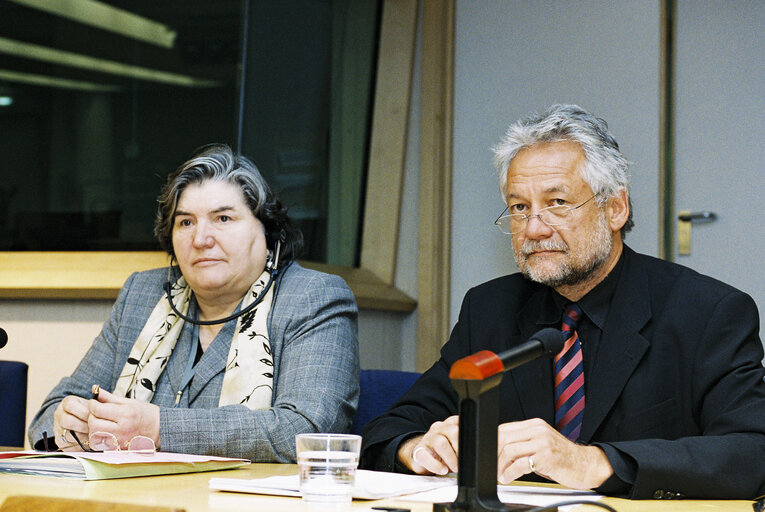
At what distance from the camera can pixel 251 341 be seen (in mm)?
2197

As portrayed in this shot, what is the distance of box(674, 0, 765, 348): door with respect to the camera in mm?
3430

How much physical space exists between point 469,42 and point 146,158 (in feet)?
4.65

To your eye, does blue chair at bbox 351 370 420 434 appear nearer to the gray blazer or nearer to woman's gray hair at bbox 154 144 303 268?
the gray blazer

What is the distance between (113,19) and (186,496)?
3224 mm

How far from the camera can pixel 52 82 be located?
12.0 ft

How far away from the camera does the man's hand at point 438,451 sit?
150 centimetres

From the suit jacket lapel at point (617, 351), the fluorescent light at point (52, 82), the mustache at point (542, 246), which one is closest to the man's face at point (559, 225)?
the mustache at point (542, 246)

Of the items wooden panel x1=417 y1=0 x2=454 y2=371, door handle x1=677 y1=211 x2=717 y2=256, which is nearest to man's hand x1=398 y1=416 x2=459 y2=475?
wooden panel x1=417 y1=0 x2=454 y2=371

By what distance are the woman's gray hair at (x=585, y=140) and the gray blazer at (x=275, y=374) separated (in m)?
0.60

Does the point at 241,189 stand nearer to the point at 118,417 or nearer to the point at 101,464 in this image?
the point at 118,417

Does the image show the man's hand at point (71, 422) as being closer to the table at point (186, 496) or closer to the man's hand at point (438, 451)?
the table at point (186, 496)

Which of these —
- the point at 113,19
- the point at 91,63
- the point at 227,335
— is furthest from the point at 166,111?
the point at 227,335

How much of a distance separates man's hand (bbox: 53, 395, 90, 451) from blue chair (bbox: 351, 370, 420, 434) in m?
0.66

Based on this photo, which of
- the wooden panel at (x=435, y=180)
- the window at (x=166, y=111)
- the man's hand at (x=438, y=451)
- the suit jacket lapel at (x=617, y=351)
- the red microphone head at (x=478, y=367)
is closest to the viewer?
the red microphone head at (x=478, y=367)
